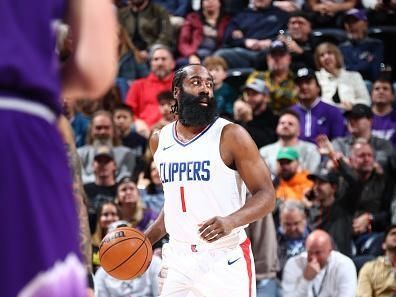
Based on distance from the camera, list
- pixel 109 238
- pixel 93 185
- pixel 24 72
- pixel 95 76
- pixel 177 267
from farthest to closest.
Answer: pixel 93 185 → pixel 109 238 → pixel 177 267 → pixel 95 76 → pixel 24 72

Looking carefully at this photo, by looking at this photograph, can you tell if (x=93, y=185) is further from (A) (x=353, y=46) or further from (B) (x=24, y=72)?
(B) (x=24, y=72)

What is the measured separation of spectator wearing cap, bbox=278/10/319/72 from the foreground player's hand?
7.49 metres

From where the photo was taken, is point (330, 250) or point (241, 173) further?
point (330, 250)

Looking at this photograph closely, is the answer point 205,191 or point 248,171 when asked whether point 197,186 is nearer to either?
point 205,191

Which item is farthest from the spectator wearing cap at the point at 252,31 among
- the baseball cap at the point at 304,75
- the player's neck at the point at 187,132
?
the player's neck at the point at 187,132

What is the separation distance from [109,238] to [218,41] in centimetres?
766

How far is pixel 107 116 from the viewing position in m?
10.9

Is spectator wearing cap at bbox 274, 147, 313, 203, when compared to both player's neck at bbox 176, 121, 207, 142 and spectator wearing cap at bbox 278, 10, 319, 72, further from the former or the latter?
player's neck at bbox 176, 121, 207, 142

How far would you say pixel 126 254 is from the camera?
582cm

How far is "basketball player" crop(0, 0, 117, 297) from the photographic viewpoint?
1.99 metres

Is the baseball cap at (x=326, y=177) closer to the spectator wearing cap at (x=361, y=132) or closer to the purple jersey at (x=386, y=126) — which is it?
the spectator wearing cap at (x=361, y=132)

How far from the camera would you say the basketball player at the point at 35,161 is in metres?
1.99

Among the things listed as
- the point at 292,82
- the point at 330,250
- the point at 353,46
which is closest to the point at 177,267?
the point at 330,250

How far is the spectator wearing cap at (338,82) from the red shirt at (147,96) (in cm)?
205
